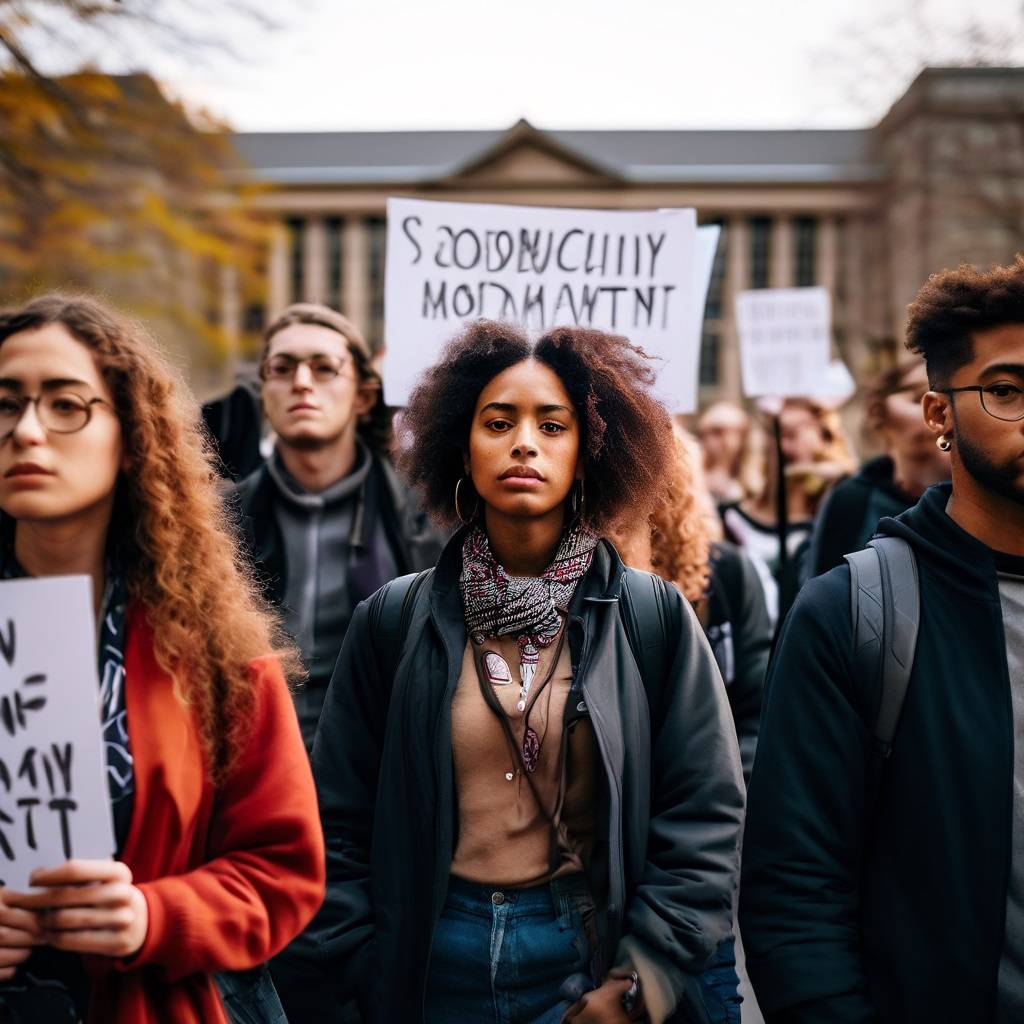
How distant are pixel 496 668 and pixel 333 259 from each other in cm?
5789

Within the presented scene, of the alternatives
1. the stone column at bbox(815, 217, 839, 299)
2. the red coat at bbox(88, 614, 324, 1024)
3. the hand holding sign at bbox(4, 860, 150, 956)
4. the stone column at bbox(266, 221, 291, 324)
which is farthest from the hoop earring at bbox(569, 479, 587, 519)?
the stone column at bbox(815, 217, 839, 299)

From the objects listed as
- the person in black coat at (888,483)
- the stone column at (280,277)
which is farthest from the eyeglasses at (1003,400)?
the stone column at (280,277)

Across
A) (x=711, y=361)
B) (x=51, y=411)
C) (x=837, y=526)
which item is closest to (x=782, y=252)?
(x=711, y=361)

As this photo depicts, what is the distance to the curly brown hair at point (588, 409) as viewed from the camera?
8.91ft

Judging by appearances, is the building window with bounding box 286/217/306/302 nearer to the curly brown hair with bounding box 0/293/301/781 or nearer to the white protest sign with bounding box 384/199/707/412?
the white protest sign with bounding box 384/199/707/412

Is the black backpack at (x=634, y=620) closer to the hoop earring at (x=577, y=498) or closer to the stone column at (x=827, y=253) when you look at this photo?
the hoop earring at (x=577, y=498)

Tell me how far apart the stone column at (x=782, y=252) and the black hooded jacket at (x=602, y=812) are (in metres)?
56.2

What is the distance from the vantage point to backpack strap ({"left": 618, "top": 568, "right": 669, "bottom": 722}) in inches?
98.7

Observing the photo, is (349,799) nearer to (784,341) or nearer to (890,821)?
(890,821)

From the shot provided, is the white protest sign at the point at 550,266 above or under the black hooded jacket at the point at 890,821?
above

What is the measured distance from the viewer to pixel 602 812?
7.76 feet

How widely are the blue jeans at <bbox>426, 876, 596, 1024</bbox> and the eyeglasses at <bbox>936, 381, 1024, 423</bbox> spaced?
44.1 inches

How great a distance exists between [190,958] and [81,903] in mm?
191

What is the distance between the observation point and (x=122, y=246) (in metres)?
17.2
